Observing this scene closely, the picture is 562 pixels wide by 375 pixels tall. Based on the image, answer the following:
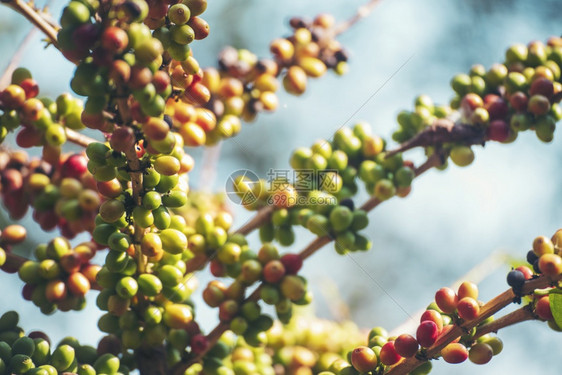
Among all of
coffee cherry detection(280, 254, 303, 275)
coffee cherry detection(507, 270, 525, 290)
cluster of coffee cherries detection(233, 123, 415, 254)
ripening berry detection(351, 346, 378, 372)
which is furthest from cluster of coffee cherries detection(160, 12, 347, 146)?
coffee cherry detection(507, 270, 525, 290)

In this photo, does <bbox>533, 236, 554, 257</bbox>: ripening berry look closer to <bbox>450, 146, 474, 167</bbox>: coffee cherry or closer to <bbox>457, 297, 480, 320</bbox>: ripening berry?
<bbox>457, 297, 480, 320</bbox>: ripening berry

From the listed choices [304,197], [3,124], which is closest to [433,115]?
[304,197]

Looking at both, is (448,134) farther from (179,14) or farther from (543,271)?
(179,14)

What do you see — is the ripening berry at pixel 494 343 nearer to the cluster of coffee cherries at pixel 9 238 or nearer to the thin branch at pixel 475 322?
the thin branch at pixel 475 322

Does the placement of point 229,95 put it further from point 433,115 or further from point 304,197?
point 433,115

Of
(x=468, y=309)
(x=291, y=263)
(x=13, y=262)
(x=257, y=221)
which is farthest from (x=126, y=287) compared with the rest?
(x=468, y=309)

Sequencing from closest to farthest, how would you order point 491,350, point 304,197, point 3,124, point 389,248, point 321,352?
1. point 491,350
2. point 3,124
3. point 304,197
4. point 321,352
5. point 389,248
